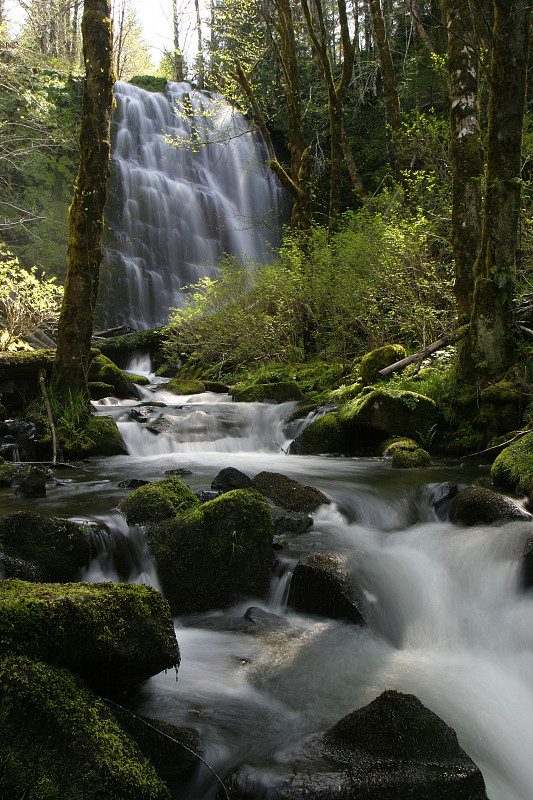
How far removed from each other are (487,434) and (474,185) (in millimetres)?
4020

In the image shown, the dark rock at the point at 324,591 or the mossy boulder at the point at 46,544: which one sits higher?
the mossy boulder at the point at 46,544

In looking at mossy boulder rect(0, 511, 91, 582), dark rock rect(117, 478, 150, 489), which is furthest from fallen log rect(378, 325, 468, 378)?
mossy boulder rect(0, 511, 91, 582)

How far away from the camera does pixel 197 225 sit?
77.4ft

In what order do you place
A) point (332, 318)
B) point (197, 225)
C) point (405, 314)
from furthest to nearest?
point (197, 225)
point (332, 318)
point (405, 314)

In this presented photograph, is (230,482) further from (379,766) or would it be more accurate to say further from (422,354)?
(422,354)

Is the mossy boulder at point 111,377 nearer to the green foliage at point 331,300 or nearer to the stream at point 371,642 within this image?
the green foliage at point 331,300

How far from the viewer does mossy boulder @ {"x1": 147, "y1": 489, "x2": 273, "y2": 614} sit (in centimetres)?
411

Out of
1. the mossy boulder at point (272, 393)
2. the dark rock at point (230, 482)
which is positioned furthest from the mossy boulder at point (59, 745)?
the mossy boulder at point (272, 393)

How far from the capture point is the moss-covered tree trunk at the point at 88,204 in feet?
26.7

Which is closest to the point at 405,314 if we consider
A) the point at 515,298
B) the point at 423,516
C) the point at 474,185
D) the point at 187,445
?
the point at 474,185

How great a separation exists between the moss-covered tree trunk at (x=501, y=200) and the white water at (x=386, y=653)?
243 cm

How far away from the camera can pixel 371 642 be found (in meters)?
3.70

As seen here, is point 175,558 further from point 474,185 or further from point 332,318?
point 332,318

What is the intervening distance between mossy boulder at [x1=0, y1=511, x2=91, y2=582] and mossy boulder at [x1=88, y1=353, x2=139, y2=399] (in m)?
9.09
